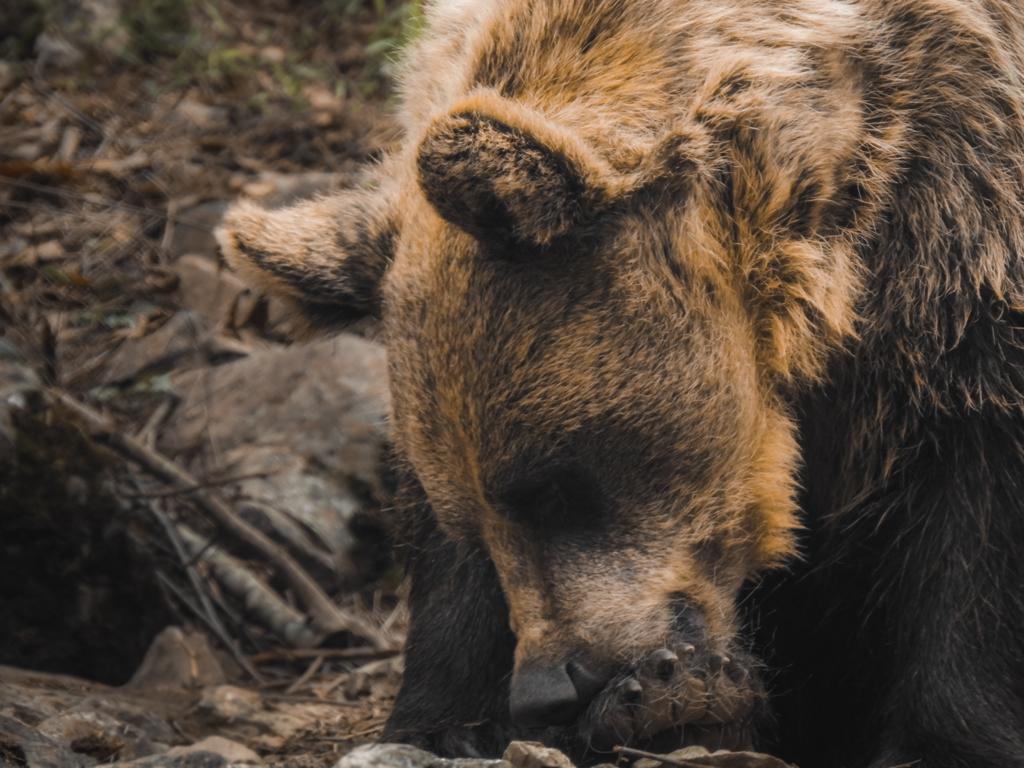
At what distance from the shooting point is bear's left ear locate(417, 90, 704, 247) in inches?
137

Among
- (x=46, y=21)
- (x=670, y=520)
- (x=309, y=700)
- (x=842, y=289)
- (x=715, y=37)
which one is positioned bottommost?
(x=309, y=700)

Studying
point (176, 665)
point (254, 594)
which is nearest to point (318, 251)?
point (176, 665)

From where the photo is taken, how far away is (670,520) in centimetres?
404

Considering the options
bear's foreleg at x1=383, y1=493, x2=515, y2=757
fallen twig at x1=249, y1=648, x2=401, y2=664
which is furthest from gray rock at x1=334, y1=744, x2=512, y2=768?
fallen twig at x1=249, y1=648, x2=401, y2=664

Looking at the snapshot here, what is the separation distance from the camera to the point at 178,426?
7.54 m

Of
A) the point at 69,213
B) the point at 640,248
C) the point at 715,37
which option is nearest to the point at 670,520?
the point at 640,248

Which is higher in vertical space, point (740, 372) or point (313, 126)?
point (313, 126)

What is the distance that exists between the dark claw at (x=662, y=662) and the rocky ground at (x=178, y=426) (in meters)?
0.36

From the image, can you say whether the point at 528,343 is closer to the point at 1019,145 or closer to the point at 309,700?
the point at 1019,145

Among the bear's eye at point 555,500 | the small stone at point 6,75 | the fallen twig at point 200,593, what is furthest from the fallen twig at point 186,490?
the small stone at point 6,75

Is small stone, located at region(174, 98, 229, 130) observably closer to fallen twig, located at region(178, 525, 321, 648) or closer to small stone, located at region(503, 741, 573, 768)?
fallen twig, located at region(178, 525, 321, 648)

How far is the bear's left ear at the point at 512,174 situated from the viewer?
3471 mm

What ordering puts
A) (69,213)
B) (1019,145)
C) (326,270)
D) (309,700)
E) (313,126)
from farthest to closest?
(313,126) → (69,213) → (309,700) → (326,270) → (1019,145)

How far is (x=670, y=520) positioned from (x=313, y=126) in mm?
6341
